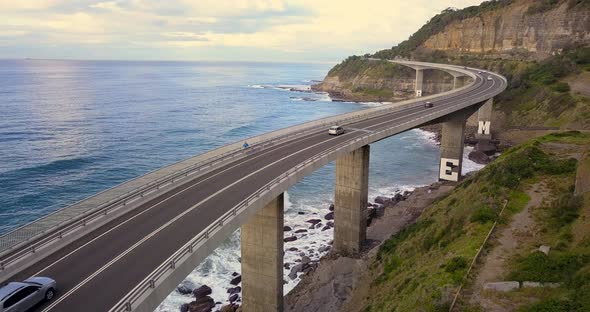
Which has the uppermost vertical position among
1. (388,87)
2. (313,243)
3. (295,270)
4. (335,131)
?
(388,87)

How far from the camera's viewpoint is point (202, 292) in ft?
124

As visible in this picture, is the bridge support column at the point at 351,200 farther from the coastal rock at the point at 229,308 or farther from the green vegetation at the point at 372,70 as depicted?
the green vegetation at the point at 372,70

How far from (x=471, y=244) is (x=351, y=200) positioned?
16.6 meters

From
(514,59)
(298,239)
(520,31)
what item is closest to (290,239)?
(298,239)

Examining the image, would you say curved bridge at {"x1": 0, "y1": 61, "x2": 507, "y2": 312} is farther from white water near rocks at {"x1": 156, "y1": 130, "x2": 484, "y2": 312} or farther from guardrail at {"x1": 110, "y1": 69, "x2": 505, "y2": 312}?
white water near rocks at {"x1": 156, "y1": 130, "x2": 484, "y2": 312}

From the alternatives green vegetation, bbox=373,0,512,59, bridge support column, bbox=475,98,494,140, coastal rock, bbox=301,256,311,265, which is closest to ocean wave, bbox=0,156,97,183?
coastal rock, bbox=301,256,311,265

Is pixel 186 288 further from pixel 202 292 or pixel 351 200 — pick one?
pixel 351 200

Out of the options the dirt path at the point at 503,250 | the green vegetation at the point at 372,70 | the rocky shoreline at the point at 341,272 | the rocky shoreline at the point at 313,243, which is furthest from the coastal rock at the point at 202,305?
the green vegetation at the point at 372,70

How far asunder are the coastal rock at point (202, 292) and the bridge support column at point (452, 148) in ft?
142

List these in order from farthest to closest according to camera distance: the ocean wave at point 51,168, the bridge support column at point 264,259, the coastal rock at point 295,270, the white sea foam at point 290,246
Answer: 1. the ocean wave at point 51,168
2. the coastal rock at point 295,270
3. the white sea foam at point 290,246
4. the bridge support column at point 264,259

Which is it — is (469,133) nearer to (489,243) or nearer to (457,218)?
(457,218)

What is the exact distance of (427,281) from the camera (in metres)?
25.0

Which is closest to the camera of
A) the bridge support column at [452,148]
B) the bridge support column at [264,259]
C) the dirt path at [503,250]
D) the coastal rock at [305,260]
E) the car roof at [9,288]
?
the car roof at [9,288]

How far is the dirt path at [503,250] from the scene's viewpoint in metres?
20.6
